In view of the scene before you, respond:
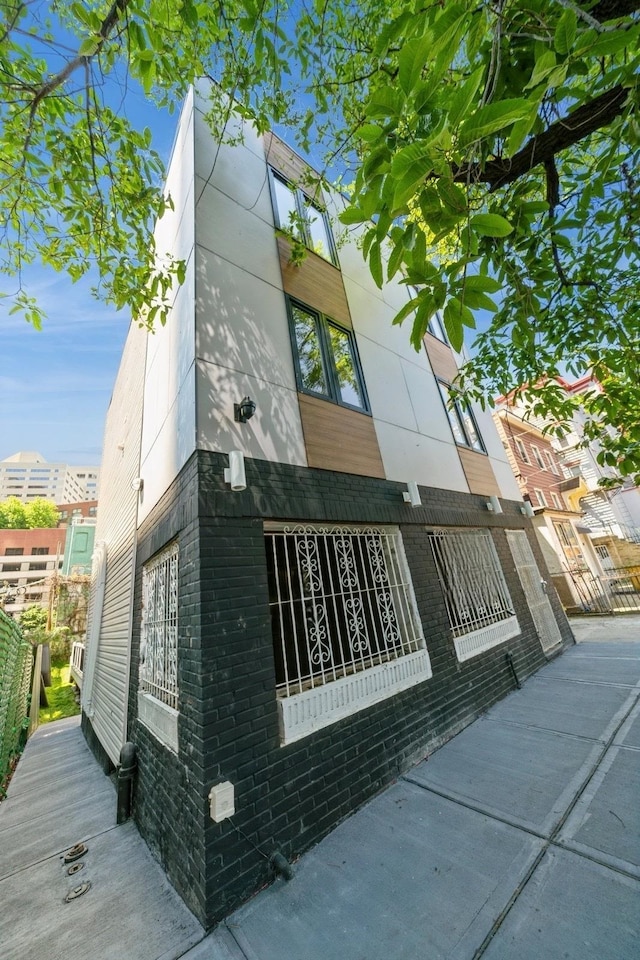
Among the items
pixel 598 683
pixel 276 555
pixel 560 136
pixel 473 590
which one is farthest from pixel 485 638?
pixel 560 136

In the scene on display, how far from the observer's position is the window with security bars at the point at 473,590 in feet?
17.2

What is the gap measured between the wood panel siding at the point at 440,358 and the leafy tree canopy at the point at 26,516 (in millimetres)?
61567

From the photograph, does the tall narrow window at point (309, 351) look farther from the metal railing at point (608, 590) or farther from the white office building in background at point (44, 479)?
the white office building in background at point (44, 479)

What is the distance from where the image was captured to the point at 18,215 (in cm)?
375

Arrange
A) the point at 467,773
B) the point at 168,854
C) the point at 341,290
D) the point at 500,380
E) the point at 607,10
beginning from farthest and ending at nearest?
the point at 341,290 < the point at 500,380 < the point at 467,773 < the point at 168,854 < the point at 607,10

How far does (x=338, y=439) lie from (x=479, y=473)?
4.13 m

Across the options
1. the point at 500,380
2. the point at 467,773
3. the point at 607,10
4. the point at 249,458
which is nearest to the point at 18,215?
the point at 249,458

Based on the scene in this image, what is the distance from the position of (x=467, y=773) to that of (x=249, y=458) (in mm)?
3801

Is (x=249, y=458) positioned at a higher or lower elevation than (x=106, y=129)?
lower

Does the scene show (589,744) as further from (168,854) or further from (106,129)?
(106,129)

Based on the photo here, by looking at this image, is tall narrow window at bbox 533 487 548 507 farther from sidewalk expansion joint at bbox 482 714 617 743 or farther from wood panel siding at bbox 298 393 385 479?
wood panel siding at bbox 298 393 385 479

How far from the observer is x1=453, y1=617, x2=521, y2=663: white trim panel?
4814 mm

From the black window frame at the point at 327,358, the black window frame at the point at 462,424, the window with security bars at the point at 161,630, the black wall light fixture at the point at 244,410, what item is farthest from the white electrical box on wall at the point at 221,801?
the black window frame at the point at 462,424

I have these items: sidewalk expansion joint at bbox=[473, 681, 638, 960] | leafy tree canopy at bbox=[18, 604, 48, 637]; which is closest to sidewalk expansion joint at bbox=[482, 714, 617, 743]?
sidewalk expansion joint at bbox=[473, 681, 638, 960]
